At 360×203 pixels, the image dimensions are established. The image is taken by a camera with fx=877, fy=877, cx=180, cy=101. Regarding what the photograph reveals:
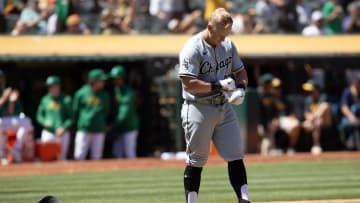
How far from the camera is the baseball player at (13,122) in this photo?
15.3 m

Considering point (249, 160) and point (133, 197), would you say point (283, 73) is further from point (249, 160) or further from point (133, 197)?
point (133, 197)

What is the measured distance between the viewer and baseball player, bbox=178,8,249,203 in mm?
7363

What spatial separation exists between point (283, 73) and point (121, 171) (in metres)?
5.63

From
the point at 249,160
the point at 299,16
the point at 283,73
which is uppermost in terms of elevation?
the point at 299,16

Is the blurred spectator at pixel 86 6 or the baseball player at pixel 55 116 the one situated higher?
the blurred spectator at pixel 86 6

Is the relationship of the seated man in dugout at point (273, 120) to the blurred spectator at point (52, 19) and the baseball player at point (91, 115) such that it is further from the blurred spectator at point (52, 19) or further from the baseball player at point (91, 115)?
the blurred spectator at point (52, 19)

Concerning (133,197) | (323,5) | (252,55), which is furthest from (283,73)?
(133,197)

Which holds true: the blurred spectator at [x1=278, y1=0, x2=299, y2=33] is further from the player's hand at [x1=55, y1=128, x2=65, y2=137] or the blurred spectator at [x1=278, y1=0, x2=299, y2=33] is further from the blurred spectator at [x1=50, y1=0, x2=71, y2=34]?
the player's hand at [x1=55, y1=128, x2=65, y2=137]

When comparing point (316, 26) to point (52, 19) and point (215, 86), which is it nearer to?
point (52, 19)

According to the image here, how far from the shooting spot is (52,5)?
16984mm

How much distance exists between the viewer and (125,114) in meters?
16.2

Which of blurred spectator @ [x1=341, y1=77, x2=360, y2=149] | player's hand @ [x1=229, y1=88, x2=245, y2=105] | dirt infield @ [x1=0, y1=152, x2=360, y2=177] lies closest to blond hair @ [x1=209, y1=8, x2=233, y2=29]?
player's hand @ [x1=229, y1=88, x2=245, y2=105]

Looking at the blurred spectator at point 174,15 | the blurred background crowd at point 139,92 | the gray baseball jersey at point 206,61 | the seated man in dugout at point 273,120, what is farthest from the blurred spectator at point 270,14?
the gray baseball jersey at point 206,61

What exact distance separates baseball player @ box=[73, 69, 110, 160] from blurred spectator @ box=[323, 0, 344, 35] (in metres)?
5.34
